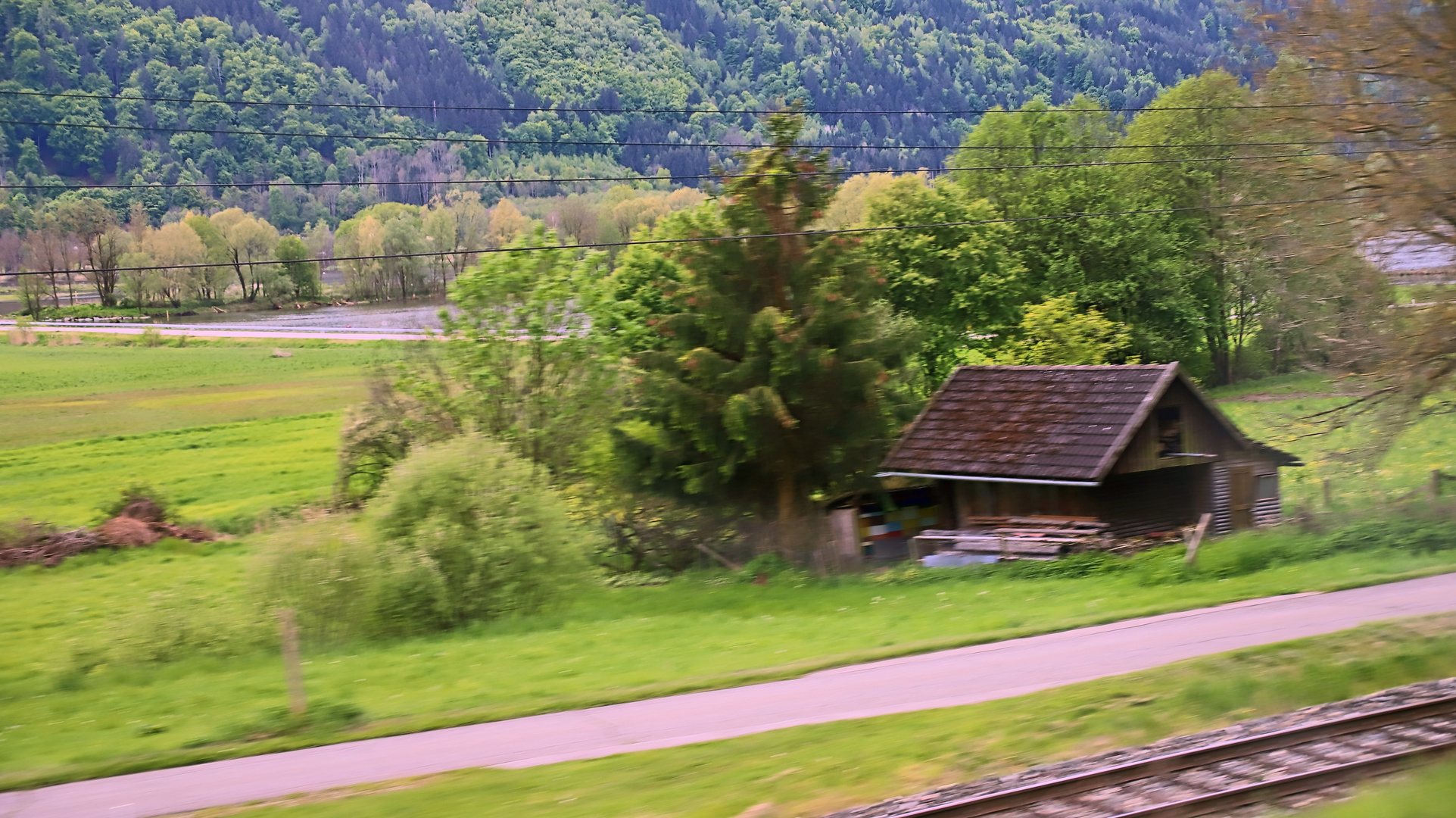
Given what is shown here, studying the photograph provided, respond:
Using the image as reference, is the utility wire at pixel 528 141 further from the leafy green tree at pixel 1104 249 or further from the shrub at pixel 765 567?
the shrub at pixel 765 567

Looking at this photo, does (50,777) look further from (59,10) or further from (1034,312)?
(59,10)

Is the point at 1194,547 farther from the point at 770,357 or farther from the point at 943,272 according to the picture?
the point at 943,272

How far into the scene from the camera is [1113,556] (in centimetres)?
2338

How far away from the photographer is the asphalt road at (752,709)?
11.6 meters

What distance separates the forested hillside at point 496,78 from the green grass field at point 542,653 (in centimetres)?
976

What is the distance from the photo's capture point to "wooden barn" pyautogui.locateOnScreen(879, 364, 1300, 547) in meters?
25.2

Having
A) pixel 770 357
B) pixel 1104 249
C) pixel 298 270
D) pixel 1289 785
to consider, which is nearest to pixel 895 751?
pixel 1289 785

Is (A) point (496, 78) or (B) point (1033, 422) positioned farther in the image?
(A) point (496, 78)

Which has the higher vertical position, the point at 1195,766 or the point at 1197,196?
the point at 1197,196

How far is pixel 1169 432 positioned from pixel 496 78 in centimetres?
9474

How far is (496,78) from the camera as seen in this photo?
355 feet

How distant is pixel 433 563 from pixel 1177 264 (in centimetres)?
4387

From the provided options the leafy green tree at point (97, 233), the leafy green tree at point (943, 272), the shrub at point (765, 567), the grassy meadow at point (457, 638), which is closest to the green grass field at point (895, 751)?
the grassy meadow at point (457, 638)

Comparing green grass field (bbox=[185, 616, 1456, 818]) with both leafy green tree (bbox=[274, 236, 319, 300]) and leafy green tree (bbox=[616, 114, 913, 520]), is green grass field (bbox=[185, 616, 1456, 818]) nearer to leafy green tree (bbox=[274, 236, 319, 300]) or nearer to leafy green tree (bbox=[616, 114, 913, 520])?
leafy green tree (bbox=[616, 114, 913, 520])
